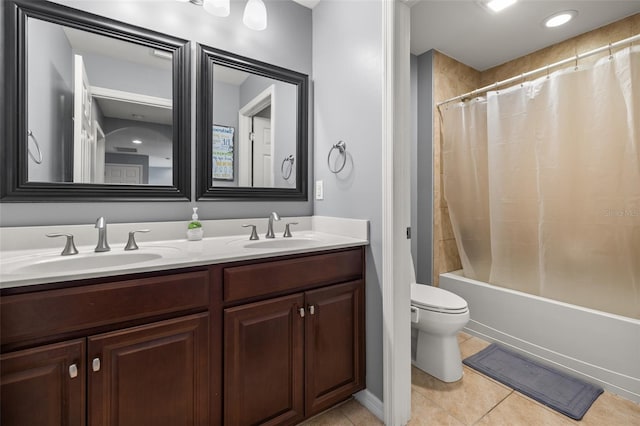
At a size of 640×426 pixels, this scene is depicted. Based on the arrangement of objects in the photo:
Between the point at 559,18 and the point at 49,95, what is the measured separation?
9.96 ft

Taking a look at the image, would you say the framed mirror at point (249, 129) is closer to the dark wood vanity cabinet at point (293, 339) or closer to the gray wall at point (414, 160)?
the dark wood vanity cabinet at point (293, 339)

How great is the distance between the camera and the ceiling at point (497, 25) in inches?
73.8

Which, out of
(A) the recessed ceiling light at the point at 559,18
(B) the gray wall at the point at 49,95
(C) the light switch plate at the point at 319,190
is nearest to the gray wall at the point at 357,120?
(C) the light switch plate at the point at 319,190

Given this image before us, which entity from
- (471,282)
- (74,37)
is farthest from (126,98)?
(471,282)

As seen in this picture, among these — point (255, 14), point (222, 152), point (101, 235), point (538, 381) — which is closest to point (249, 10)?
point (255, 14)

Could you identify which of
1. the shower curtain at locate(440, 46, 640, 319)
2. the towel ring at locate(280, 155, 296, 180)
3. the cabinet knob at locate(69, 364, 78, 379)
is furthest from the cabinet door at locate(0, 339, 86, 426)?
the shower curtain at locate(440, 46, 640, 319)

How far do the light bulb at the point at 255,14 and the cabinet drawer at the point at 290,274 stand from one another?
1.28 m

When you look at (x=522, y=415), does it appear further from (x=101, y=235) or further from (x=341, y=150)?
(x=101, y=235)

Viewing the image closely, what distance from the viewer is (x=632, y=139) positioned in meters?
1.66

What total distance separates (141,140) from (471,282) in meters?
2.49

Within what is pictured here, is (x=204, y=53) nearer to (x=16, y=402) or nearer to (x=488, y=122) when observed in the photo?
(x=16, y=402)

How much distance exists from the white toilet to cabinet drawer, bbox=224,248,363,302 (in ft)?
1.79

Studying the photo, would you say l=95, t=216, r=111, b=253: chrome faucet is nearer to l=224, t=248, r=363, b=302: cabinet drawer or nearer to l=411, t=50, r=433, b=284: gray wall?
l=224, t=248, r=363, b=302: cabinet drawer

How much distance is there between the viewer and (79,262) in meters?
1.15
